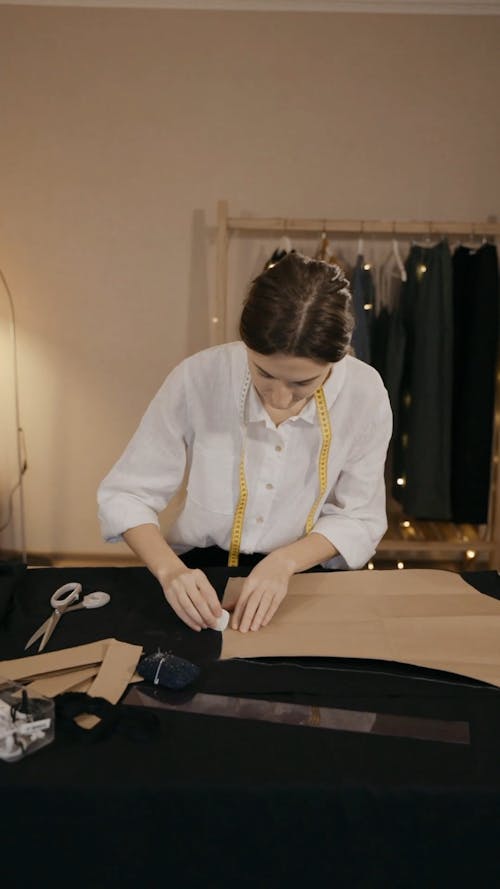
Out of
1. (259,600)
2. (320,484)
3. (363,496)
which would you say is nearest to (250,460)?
(320,484)

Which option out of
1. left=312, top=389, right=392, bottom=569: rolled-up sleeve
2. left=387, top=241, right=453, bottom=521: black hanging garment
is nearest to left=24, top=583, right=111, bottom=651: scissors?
left=312, top=389, right=392, bottom=569: rolled-up sleeve

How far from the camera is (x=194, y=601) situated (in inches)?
49.7

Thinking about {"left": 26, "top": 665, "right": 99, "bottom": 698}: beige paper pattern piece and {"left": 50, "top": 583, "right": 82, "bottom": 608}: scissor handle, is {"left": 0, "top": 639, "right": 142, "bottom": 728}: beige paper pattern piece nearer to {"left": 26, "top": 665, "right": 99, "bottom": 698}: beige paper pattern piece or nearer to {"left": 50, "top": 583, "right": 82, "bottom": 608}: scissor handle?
{"left": 26, "top": 665, "right": 99, "bottom": 698}: beige paper pattern piece

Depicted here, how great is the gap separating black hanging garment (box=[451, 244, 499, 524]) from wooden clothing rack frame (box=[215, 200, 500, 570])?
0.13 meters

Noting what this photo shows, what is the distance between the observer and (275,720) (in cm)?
103

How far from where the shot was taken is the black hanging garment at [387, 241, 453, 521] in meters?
3.12

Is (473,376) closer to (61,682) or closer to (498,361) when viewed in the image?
(498,361)

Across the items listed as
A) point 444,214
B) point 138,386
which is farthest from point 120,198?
point 444,214

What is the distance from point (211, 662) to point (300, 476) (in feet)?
1.76

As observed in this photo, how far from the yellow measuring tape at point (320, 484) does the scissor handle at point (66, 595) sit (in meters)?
0.34

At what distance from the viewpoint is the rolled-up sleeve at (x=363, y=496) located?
155 cm

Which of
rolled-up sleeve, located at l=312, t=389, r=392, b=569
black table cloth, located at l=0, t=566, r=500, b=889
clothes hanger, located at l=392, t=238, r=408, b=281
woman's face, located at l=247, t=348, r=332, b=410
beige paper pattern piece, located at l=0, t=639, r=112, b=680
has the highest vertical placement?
clothes hanger, located at l=392, t=238, r=408, b=281

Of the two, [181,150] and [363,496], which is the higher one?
[181,150]

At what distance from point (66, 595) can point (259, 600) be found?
1.26 feet
